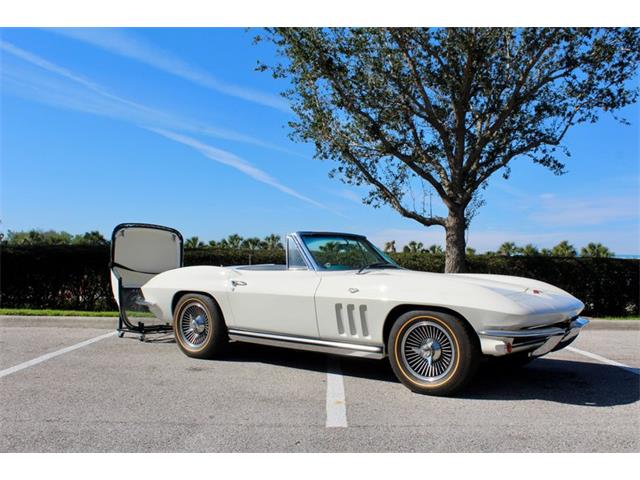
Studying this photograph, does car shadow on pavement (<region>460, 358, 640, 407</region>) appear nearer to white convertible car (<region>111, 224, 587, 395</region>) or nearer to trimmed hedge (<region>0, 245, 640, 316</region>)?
white convertible car (<region>111, 224, 587, 395</region>)

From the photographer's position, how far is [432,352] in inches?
187

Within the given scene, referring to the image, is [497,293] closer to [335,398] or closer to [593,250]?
[335,398]

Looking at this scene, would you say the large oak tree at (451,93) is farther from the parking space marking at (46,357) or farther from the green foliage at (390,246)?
the parking space marking at (46,357)

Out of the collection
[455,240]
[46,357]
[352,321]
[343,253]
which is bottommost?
[46,357]

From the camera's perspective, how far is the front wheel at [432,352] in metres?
4.59

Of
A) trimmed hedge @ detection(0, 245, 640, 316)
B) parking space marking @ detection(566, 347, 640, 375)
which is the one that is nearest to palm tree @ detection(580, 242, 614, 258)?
trimmed hedge @ detection(0, 245, 640, 316)

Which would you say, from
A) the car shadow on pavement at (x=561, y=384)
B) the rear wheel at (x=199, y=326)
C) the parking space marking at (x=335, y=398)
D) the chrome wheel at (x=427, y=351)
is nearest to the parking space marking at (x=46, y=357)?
the rear wheel at (x=199, y=326)

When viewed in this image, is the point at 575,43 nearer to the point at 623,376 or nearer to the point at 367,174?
the point at 367,174

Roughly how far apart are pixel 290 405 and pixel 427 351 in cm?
128

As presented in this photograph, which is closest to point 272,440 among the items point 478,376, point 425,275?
point 425,275

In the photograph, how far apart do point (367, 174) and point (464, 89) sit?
2.91 m

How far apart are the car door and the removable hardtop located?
1.98 m

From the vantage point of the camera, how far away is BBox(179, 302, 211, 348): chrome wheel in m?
6.36

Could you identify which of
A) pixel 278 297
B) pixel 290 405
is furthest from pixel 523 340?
pixel 278 297
